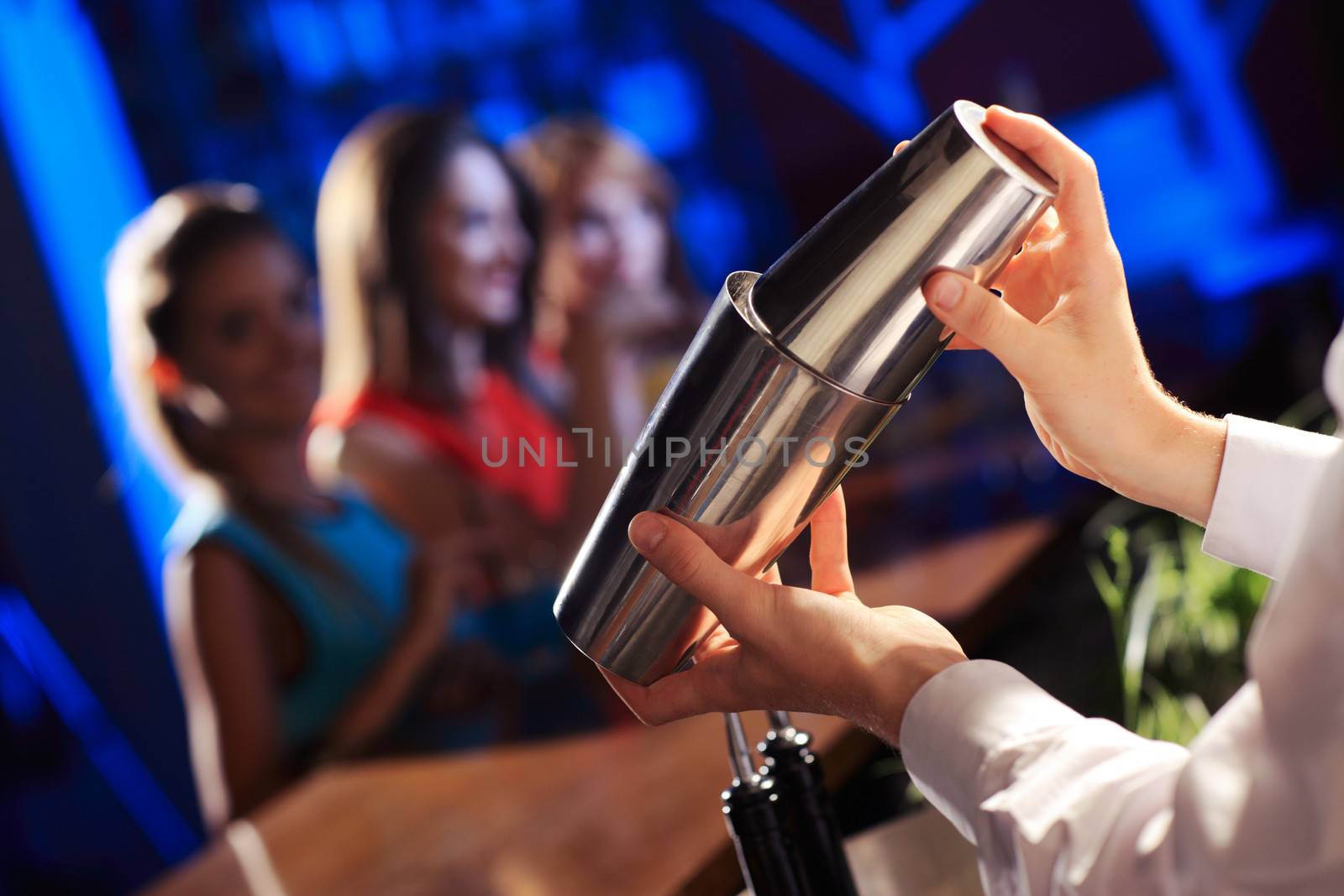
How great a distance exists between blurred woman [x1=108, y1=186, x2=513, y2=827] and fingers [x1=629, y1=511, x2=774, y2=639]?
1529 mm

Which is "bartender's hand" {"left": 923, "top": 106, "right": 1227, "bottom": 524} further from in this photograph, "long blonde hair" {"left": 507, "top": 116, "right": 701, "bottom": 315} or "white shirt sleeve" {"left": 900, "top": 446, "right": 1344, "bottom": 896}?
"long blonde hair" {"left": 507, "top": 116, "right": 701, "bottom": 315}

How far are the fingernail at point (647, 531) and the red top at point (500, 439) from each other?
1701 mm

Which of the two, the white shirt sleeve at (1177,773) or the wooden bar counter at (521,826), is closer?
the white shirt sleeve at (1177,773)

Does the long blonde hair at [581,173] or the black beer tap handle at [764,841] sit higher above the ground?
the long blonde hair at [581,173]

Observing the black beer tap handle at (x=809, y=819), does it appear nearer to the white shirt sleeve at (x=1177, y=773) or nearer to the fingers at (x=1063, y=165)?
the white shirt sleeve at (x=1177, y=773)

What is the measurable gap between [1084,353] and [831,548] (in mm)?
210

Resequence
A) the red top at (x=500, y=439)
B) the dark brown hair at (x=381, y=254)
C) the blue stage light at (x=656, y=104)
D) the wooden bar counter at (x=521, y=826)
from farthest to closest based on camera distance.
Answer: the blue stage light at (x=656, y=104) < the red top at (x=500, y=439) < the dark brown hair at (x=381, y=254) < the wooden bar counter at (x=521, y=826)

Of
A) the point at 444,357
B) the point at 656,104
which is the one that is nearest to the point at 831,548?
the point at 444,357

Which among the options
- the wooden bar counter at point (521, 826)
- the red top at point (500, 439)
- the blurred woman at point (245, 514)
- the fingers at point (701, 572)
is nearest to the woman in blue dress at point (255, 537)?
the blurred woman at point (245, 514)

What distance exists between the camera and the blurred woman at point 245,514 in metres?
1.96

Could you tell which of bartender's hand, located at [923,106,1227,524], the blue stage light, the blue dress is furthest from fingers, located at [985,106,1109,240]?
the blue stage light

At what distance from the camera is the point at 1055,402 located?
2.48 ft

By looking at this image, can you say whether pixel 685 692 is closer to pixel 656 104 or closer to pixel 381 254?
pixel 381 254

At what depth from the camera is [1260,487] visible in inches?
31.3
